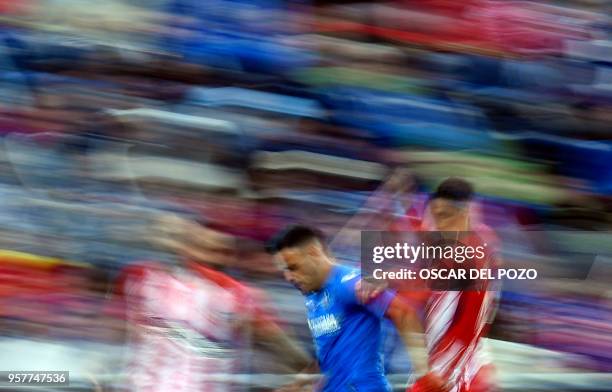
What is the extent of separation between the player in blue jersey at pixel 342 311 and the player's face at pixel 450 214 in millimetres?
438

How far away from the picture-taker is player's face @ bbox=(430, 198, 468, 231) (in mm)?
4176

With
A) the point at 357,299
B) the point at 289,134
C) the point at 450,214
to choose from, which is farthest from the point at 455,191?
the point at 289,134

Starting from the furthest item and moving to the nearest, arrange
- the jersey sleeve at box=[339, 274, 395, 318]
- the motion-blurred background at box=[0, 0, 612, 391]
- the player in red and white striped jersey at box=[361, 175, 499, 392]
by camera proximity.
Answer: the motion-blurred background at box=[0, 0, 612, 391]
the player in red and white striped jersey at box=[361, 175, 499, 392]
the jersey sleeve at box=[339, 274, 395, 318]

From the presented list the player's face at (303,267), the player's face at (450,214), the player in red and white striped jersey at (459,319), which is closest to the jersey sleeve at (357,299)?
the player's face at (303,267)

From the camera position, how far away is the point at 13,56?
5.71 m

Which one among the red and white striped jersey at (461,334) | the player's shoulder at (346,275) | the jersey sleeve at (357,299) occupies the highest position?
the player's shoulder at (346,275)

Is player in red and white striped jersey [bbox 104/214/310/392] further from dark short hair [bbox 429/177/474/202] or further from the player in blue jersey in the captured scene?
dark short hair [bbox 429/177/474/202]

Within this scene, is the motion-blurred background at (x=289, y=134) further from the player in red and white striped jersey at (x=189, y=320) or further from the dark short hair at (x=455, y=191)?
the player in red and white striped jersey at (x=189, y=320)

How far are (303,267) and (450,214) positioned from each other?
0.62m

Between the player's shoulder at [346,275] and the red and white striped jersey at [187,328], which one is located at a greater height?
the player's shoulder at [346,275]

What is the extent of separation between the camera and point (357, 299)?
3916 mm

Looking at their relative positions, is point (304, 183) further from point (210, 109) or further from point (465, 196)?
point (465, 196)

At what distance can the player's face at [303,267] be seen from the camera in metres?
3.96

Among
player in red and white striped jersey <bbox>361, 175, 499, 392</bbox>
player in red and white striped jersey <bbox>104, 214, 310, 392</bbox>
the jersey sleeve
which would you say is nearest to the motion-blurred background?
player in red and white striped jersey <bbox>361, 175, 499, 392</bbox>
